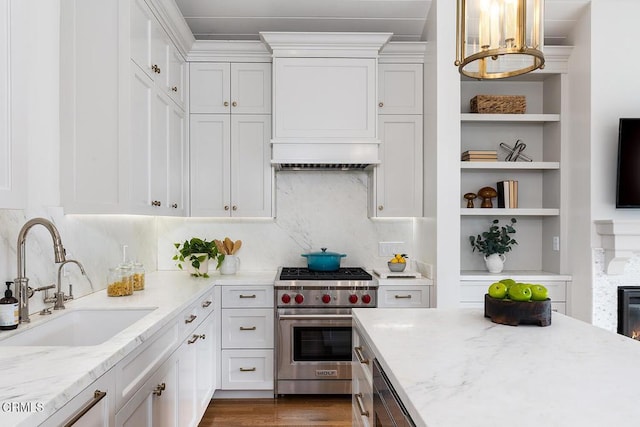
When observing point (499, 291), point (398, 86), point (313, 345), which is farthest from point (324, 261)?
point (499, 291)

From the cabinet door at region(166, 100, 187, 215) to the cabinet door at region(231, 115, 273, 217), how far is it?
15.3 inches

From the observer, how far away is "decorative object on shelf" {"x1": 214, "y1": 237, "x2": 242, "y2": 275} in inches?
143

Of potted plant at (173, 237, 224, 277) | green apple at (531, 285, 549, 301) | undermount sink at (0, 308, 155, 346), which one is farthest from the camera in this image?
potted plant at (173, 237, 224, 277)

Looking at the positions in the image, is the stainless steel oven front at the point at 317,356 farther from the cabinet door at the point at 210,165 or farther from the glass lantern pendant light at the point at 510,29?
the glass lantern pendant light at the point at 510,29

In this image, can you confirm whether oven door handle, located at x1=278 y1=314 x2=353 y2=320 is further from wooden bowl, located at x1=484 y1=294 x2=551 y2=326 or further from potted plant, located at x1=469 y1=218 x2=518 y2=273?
wooden bowl, located at x1=484 y1=294 x2=551 y2=326

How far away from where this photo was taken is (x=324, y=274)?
3.51 metres

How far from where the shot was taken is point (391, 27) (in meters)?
3.60

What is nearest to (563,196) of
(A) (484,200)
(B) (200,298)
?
(A) (484,200)

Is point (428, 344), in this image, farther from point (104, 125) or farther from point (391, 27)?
point (391, 27)

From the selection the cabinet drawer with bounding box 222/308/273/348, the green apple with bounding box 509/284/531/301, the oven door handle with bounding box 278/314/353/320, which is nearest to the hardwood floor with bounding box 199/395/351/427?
the cabinet drawer with bounding box 222/308/273/348

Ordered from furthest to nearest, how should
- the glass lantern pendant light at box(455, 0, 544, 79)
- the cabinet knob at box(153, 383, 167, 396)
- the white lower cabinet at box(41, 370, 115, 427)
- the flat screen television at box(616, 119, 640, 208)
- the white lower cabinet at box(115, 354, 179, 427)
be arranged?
the flat screen television at box(616, 119, 640, 208)
the cabinet knob at box(153, 383, 167, 396)
the white lower cabinet at box(115, 354, 179, 427)
the glass lantern pendant light at box(455, 0, 544, 79)
the white lower cabinet at box(41, 370, 115, 427)

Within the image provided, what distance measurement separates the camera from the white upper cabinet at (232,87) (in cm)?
361

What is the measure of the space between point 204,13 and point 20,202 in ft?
7.77

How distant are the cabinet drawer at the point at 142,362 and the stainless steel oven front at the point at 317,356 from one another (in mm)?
1233
